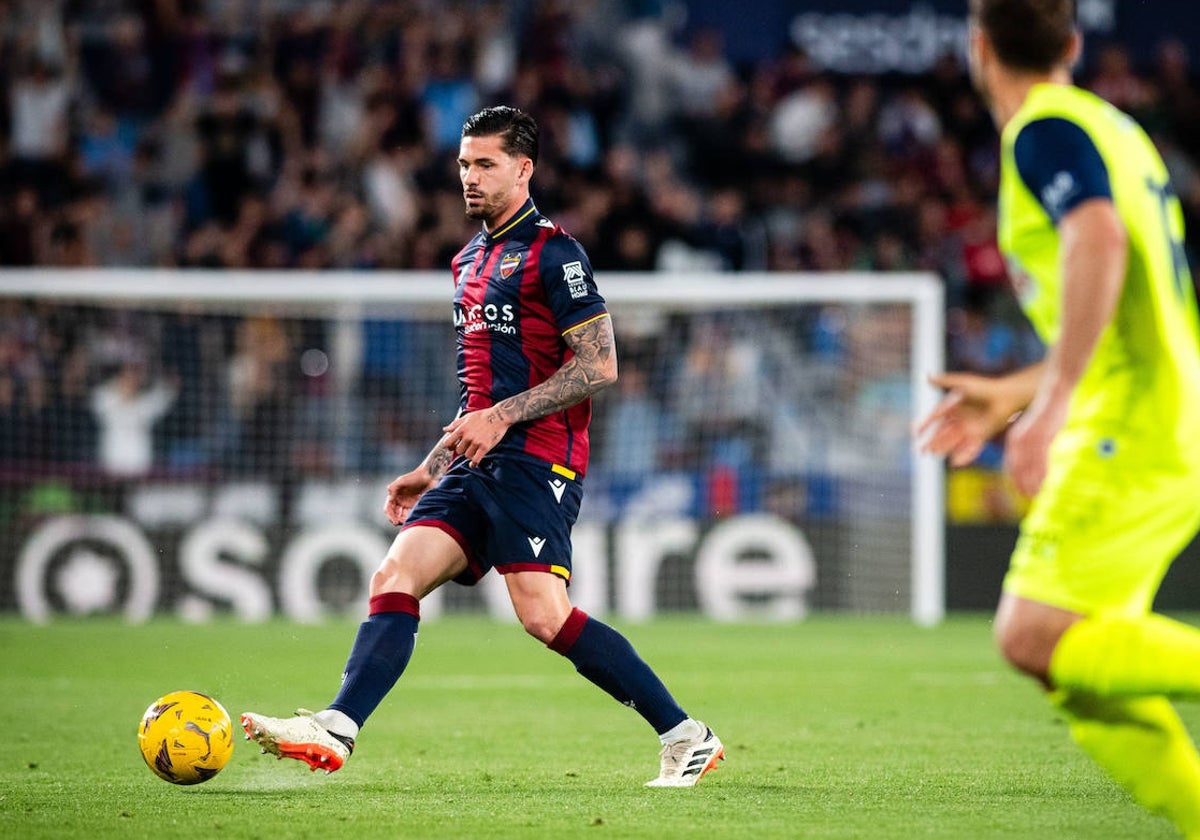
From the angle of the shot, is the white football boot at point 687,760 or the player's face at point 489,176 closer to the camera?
the white football boot at point 687,760

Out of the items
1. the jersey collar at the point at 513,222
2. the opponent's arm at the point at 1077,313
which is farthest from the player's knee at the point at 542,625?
the opponent's arm at the point at 1077,313

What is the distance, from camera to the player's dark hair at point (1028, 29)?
3.65 meters

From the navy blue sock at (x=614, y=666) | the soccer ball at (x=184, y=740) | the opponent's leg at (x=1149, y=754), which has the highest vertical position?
the opponent's leg at (x=1149, y=754)

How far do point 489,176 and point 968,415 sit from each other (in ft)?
7.89

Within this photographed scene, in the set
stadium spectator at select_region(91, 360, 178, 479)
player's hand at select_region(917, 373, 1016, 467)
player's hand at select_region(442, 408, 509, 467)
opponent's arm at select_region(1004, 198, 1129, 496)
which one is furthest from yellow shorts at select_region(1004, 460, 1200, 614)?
stadium spectator at select_region(91, 360, 178, 479)

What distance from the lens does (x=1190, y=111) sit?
57.6 ft

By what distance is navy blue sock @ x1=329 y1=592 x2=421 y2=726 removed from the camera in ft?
17.4

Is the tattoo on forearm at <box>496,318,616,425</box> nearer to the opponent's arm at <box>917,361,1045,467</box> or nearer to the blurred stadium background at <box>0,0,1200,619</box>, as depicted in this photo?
the opponent's arm at <box>917,361,1045,467</box>

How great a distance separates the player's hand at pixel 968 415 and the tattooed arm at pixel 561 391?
6.10 feet

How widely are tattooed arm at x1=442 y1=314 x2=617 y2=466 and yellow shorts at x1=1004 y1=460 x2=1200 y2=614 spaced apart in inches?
87.0

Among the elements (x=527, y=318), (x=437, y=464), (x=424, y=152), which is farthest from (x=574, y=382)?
(x=424, y=152)

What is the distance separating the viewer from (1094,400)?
366 cm

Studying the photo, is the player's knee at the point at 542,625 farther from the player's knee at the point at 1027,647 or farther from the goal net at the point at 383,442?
the goal net at the point at 383,442

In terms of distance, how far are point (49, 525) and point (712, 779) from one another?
355 inches
